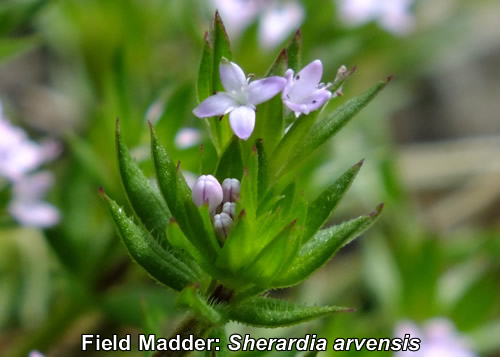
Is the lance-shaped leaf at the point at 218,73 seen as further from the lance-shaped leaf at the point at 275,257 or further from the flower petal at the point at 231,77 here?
the lance-shaped leaf at the point at 275,257

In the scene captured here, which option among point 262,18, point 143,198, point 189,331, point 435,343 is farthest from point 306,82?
point 262,18

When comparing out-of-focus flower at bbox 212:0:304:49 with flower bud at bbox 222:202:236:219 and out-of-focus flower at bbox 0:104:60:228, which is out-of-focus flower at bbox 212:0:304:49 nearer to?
out-of-focus flower at bbox 0:104:60:228

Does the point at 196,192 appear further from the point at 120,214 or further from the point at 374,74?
the point at 374,74

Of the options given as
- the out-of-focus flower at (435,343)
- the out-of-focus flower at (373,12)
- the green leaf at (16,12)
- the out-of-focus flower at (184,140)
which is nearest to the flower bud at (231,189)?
the out-of-focus flower at (184,140)

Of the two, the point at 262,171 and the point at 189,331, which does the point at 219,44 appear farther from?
the point at 189,331

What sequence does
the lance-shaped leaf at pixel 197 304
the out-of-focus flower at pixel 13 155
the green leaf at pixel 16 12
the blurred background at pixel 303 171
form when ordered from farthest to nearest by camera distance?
the blurred background at pixel 303 171
the green leaf at pixel 16 12
the out-of-focus flower at pixel 13 155
the lance-shaped leaf at pixel 197 304

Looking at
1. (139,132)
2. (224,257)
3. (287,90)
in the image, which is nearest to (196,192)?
(224,257)
